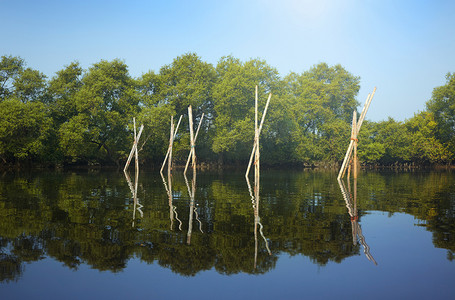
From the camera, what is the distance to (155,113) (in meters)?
53.7

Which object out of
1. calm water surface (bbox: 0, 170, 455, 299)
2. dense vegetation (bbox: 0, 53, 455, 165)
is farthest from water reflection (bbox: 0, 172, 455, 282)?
dense vegetation (bbox: 0, 53, 455, 165)

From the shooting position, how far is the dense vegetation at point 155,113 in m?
51.3

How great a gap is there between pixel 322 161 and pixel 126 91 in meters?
38.7

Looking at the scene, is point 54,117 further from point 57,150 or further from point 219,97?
point 219,97

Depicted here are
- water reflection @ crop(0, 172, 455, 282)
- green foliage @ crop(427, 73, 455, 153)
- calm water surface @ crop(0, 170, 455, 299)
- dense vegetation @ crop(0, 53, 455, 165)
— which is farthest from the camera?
green foliage @ crop(427, 73, 455, 153)

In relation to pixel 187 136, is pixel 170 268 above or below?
below

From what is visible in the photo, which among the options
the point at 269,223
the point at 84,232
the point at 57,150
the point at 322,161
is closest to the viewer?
the point at 84,232

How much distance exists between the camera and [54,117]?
5672cm

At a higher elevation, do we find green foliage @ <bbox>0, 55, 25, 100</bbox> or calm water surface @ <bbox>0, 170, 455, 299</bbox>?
green foliage @ <bbox>0, 55, 25, 100</bbox>

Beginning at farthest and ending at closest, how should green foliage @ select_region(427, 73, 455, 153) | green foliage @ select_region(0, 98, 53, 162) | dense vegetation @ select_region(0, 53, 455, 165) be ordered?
green foliage @ select_region(427, 73, 455, 153) → dense vegetation @ select_region(0, 53, 455, 165) → green foliage @ select_region(0, 98, 53, 162)

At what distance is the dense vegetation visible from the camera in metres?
51.3

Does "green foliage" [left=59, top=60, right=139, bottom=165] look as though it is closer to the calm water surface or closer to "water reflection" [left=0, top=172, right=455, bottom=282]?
"water reflection" [left=0, top=172, right=455, bottom=282]

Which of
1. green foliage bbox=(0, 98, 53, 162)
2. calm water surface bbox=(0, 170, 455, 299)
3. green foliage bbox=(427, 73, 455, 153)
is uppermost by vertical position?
green foliage bbox=(427, 73, 455, 153)

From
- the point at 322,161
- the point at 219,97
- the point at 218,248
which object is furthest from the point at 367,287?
the point at 322,161
